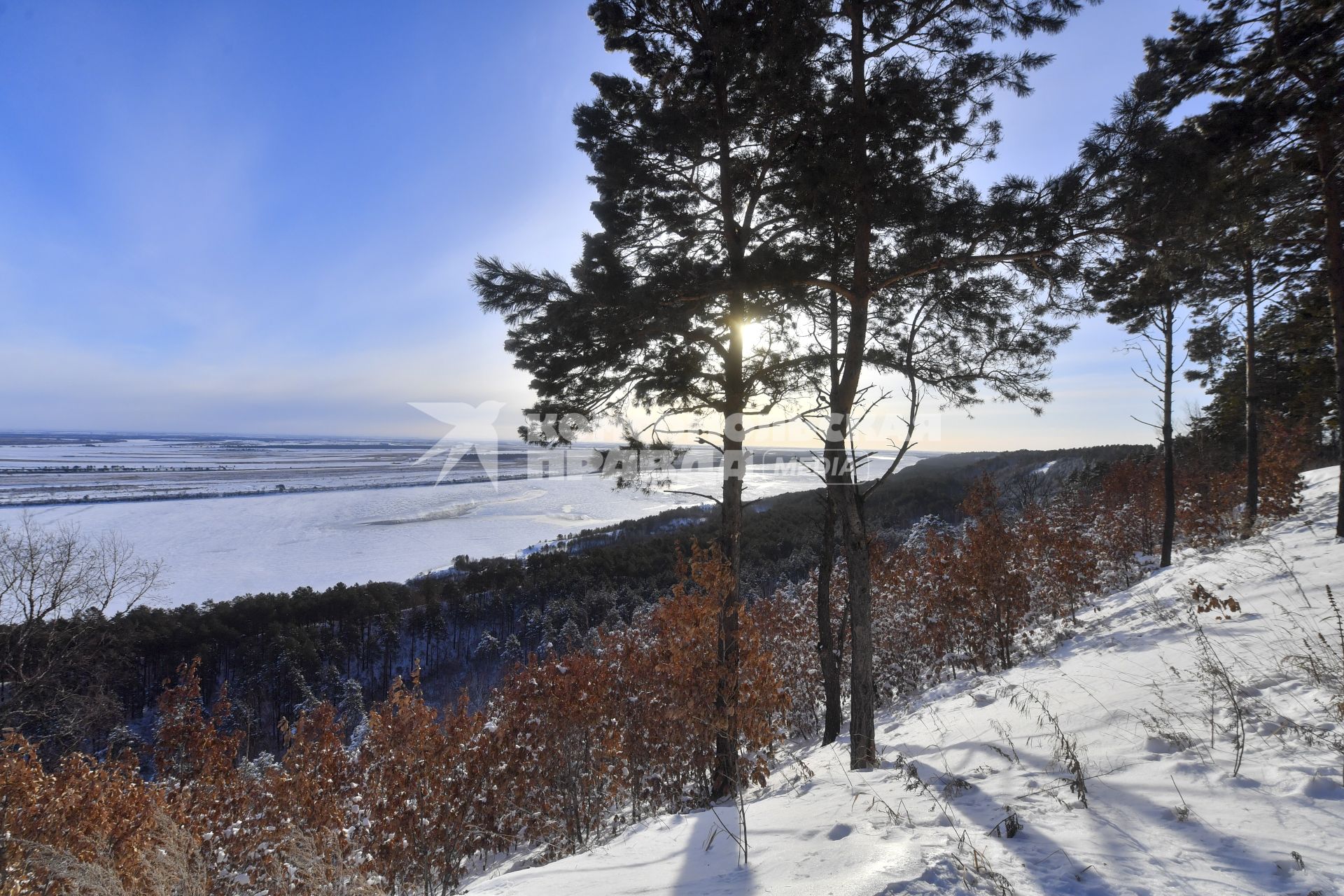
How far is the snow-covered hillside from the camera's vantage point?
2.20 meters

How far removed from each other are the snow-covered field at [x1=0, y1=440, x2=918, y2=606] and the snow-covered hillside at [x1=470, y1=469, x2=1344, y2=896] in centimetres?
440

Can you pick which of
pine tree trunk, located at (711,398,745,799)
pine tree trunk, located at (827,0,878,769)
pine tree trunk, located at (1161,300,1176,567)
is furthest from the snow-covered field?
pine tree trunk, located at (1161,300,1176,567)

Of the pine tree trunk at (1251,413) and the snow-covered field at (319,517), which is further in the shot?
the snow-covered field at (319,517)

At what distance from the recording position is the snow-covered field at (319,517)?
3166cm

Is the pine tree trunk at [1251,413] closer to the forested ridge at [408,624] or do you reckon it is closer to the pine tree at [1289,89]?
the pine tree at [1289,89]

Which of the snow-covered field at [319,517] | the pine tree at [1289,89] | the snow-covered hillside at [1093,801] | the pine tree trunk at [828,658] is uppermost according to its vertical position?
the pine tree at [1289,89]

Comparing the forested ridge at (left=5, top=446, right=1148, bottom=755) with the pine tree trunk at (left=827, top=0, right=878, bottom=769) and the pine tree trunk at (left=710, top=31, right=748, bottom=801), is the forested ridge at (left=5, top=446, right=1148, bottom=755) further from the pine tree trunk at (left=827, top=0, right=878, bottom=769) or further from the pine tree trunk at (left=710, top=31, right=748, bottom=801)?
the pine tree trunk at (left=827, top=0, right=878, bottom=769)

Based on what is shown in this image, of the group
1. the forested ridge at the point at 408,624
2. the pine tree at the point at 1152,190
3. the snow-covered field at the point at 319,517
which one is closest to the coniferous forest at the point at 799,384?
the pine tree at the point at 1152,190

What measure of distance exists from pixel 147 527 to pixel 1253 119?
5465cm

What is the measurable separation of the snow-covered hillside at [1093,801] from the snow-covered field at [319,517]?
4.40 m

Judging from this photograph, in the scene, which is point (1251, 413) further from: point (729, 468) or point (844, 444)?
point (729, 468)

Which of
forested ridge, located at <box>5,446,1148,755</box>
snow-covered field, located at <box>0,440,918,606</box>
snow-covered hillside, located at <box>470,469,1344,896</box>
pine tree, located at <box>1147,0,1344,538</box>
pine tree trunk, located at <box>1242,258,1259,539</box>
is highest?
pine tree, located at <box>1147,0,1344,538</box>

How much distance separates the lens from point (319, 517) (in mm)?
44938

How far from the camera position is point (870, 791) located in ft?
12.3
